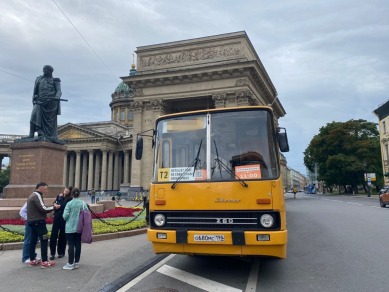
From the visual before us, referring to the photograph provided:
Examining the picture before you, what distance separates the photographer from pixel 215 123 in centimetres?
650

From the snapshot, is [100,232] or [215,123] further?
[100,232]

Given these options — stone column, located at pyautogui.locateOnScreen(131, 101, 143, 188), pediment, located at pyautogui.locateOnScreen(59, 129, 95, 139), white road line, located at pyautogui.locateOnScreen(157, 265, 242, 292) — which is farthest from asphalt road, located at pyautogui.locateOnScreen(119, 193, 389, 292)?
pediment, located at pyautogui.locateOnScreen(59, 129, 95, 139)

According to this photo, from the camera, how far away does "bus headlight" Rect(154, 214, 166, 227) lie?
6.20 meters

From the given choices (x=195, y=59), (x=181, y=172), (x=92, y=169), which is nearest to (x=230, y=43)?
(x=195, y=59)

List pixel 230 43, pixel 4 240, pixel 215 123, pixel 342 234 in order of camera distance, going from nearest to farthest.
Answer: pixel 215 123, pixel 4 240, pixel 342 234, pixel 230 43

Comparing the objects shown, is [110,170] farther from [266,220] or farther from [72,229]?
[266,220]

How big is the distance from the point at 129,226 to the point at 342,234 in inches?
283

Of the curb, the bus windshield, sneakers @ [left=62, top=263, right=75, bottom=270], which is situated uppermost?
the bus windshield

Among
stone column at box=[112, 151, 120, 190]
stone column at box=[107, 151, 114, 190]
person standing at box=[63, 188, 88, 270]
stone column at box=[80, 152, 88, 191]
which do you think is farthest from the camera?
stone column at box=[80, 152, 88, 191]

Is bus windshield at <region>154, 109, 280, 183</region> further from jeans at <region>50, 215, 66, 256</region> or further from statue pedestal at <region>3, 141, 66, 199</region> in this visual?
statue pedestal at <region>3, 141, 66, 199</region>

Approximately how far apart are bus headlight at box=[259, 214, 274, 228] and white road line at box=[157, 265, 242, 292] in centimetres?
113

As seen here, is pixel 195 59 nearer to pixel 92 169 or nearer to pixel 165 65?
pixel 165 65

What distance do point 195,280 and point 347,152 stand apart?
60.8 metres

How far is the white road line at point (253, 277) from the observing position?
220 inches
